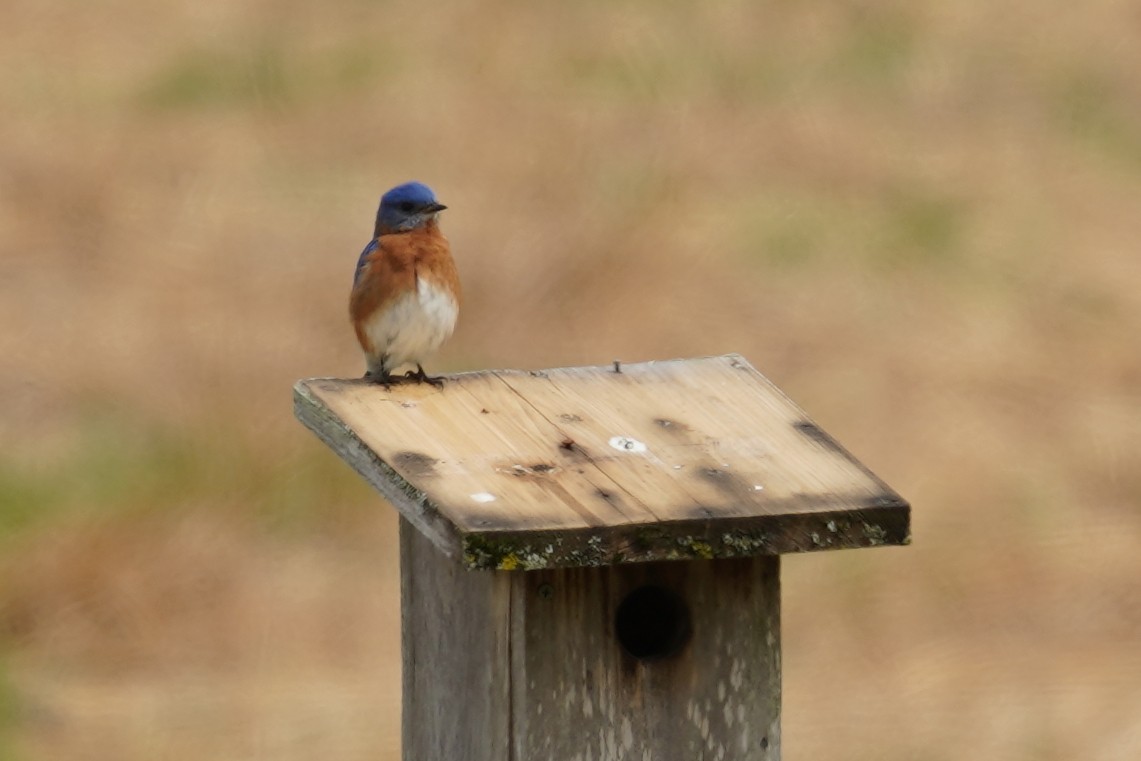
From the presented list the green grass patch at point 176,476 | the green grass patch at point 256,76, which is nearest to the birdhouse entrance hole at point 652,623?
the green grass patch at point 176,476

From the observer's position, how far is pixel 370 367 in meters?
5.21

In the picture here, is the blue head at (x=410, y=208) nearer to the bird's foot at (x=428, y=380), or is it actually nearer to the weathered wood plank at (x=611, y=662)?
the bird's foot at (x=428, y=380)

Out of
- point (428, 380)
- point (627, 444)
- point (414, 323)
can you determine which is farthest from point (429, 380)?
point (414, 323)

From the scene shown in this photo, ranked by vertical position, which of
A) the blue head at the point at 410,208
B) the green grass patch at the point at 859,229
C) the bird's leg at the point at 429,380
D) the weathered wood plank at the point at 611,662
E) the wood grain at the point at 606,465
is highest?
the green grass patch at the point at 859,229

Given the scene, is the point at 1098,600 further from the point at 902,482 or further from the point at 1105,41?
the point at 1105,41

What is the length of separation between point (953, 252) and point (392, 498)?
5972 millimetres

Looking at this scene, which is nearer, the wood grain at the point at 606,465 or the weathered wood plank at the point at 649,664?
the wood grain at the point at 606,465

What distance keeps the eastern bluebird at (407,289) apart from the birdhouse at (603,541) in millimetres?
1152

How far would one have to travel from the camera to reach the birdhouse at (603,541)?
318 cm

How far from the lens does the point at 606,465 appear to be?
3.36 metres

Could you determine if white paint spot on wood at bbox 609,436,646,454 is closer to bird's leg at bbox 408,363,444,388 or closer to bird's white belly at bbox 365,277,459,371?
bird's leg at bbox 408,363,444,388

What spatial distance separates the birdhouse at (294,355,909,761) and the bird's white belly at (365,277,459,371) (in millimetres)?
1145

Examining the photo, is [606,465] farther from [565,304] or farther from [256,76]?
[256,76]

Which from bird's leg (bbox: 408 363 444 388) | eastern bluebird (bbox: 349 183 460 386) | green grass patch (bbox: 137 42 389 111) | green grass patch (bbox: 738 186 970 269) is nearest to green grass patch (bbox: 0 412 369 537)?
green grass patch (bbox: 738 186 970 269)
